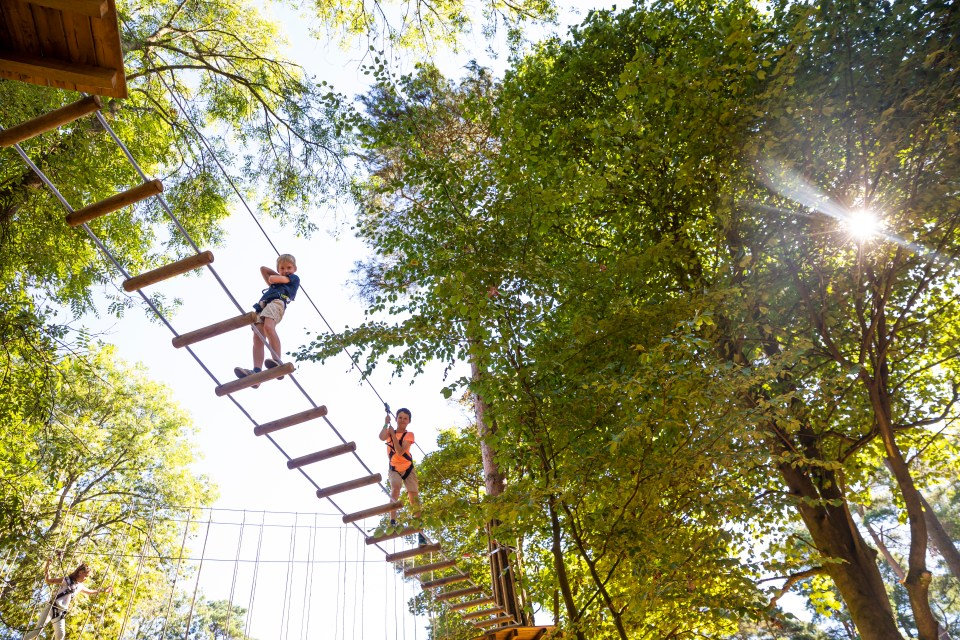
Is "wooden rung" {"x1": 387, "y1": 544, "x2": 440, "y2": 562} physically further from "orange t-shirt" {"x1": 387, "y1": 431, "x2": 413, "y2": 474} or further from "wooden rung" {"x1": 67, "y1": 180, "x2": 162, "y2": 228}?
"wooden rung" {"x1": 67, "y1": 180, "x2": 162, "y2": 228}

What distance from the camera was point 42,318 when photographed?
750 cm

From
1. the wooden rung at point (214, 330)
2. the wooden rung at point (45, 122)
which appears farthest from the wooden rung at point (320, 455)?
the wooden rung at point (45, 122)

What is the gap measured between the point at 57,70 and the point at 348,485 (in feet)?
12.8

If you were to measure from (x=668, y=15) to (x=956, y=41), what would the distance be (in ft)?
9.68

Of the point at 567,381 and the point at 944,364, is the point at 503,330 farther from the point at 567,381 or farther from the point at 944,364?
the point at 944,364

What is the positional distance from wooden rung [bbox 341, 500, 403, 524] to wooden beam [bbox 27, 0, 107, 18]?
4.39 m

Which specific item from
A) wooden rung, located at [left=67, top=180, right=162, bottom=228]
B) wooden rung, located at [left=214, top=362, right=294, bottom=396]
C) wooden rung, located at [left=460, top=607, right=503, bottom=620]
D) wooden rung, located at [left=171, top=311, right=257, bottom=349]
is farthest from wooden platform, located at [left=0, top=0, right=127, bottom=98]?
wooden rung, located at [left=460, top=607, right=503, bottom=620]

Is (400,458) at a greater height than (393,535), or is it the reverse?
(400,458)

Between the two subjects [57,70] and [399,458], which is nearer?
[57,70]

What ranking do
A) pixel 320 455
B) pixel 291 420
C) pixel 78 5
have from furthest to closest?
pixel 320 455
pixel 291 420
pixel 78 5

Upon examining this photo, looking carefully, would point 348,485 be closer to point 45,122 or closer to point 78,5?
point 45,122

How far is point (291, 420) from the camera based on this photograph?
4.60 meters

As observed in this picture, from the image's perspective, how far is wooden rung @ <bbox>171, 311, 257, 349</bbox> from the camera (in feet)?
12.4

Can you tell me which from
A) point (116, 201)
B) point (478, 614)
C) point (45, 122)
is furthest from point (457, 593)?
point (45, 122)
